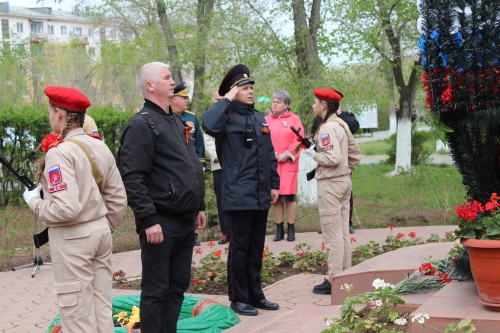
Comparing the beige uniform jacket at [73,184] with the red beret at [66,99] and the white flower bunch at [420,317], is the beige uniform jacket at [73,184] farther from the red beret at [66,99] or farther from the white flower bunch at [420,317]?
the white flower bunch at [420,317]

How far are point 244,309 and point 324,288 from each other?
113cm

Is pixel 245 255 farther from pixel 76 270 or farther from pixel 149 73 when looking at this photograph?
pixel 76 270

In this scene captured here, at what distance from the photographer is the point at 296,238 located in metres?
10.6

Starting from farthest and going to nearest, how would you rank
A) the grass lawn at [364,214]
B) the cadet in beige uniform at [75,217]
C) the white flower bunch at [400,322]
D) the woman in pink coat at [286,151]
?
the grass lawn at [364,214], the woman in pink coat at [286,151], the white flower bunch at [400,322], the cadet in beige uniform at [75,217]

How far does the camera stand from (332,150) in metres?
6.88

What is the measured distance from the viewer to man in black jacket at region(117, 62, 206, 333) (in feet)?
15.4

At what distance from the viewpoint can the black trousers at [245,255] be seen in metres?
6.19

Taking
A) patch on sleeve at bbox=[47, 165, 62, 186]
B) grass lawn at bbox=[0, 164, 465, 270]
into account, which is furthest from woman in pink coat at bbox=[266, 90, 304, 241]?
patch on sleeve at bbox=[47, 165, 62, 186]

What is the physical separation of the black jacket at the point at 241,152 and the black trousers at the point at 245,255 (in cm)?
14

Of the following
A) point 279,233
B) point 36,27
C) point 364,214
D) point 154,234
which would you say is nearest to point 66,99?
point 154,234

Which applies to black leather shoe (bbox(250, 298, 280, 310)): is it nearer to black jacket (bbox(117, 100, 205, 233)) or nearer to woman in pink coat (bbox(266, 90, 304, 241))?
black jacket (bbox(117, 100, 205, 233))

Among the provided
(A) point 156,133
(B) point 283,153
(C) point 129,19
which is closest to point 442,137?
(A) point 156,133

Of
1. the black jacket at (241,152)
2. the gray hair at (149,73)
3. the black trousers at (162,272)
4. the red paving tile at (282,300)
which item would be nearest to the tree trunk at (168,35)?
the red paving tile at (282,300)

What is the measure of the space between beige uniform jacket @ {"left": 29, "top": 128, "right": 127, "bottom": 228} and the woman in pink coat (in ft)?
18.4
